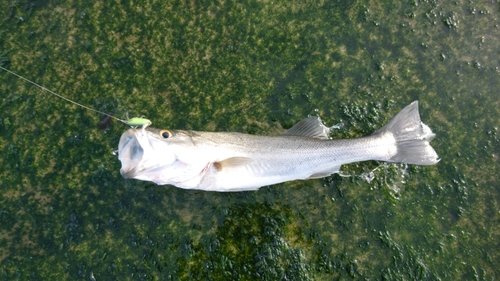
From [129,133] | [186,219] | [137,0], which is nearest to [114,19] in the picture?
[137,0]

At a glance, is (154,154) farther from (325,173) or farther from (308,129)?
(325,173)

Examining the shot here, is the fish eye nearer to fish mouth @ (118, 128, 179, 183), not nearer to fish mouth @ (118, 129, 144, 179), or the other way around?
fish mouth @ (118, 128, 179, 183)

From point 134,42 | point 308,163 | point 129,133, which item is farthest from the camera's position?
point 134,42

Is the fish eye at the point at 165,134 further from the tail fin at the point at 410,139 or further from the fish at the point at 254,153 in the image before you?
the tail fin at the point at 410,139

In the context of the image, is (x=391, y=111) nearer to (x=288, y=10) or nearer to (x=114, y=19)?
(x=288, y=10)

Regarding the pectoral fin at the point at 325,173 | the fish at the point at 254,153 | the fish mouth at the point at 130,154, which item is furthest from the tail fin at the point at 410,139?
the fish mouth at the point at 130,154

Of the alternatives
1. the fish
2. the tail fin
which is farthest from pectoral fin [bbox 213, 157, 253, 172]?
the tail fin

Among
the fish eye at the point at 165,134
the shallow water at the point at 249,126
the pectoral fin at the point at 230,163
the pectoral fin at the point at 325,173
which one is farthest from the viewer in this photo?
the shallow water at the point at 249,126
